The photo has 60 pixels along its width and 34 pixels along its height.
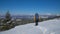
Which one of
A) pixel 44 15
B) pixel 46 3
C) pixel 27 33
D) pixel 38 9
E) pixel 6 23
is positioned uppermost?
pixel 46 3

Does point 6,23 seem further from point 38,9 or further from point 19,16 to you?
point 38,9

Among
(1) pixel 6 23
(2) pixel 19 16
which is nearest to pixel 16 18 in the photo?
(2) pixel 19 16

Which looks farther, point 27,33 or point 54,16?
point 54,16

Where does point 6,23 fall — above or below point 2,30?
above

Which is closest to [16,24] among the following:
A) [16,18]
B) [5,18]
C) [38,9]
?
[16,18]

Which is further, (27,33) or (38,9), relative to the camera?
(38,9)

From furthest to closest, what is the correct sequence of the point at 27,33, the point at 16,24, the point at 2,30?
1. the point at 16,24
2. the point at 2,30
3. the point at 27,33

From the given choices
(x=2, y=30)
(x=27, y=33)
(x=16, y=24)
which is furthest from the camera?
(x=16, y=24)

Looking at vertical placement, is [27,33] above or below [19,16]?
below

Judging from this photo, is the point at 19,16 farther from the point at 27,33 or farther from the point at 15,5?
the point at 27,33
